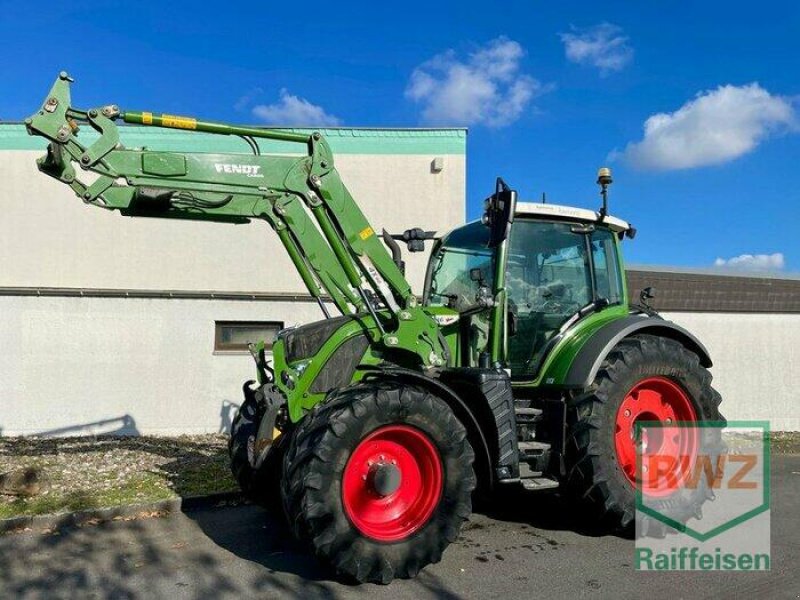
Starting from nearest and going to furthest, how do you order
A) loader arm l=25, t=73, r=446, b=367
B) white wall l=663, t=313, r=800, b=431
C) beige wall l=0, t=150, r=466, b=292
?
loader arm l=25, t=73, r=446, b=367 → beige wall l=0, t=150, r=466, b=292 → white wall l=663, t=313, r=800, b=431

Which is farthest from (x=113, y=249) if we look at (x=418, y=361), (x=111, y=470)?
(x=418, y=361)

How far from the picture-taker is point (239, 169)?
4.83 m

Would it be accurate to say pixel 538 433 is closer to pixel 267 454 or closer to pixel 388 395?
pixel 388 395

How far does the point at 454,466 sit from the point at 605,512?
57.6 inches

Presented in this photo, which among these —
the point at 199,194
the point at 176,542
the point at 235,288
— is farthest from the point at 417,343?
the point at 235,288

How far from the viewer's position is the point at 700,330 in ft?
41.2

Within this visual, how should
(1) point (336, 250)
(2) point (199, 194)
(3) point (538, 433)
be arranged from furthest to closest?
(3) point (538, 433)
(1) point (336, 250)
(2) point (199, 194)

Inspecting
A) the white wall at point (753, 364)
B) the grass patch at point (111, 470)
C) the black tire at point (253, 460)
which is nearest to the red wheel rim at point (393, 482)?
the black tire at point (253, 460)

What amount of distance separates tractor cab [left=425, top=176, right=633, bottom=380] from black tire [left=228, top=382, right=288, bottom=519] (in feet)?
5.58

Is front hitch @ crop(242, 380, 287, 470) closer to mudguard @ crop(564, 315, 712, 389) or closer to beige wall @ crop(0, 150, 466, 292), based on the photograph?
mudguard @ crop(564, 315, 712, 389)

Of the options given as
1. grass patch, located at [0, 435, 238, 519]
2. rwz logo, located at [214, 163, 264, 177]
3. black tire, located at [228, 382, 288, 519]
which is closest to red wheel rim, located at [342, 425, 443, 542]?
black tire, located at [228, 382, 288, 519]

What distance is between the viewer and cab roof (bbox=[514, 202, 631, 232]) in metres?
5.86

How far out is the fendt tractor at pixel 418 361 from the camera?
4.38 meters

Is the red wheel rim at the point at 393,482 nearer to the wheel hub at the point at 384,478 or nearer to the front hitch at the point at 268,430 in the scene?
the wheel hub at the point at 384,478
